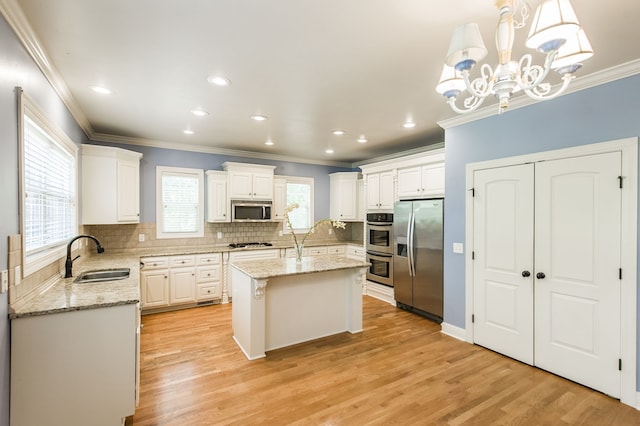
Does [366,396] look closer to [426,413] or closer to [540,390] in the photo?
[426,413]

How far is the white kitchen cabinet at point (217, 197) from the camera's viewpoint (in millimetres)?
5234

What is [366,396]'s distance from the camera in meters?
2.51

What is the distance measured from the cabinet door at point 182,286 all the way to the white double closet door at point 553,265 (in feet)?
13.1

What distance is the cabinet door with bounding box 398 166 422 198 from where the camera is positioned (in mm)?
4553

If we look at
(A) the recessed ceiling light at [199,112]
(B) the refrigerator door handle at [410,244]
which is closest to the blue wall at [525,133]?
(B) the refrigerator door handle at [410,244]

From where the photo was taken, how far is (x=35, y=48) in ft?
6.83

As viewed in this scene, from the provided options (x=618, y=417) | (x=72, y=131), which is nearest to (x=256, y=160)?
(x=72, y=131)

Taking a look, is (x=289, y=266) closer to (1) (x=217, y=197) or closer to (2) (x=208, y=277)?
(2) (x=208, y=277)

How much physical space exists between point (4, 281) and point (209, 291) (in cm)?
338

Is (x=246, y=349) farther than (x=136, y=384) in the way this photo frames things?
Yes

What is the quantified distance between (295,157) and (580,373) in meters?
5.19

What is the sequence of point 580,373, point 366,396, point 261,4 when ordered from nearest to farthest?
point 261,4, point 366,396, point 580,373

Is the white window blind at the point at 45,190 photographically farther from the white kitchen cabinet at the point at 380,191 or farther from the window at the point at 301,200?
the white kitchen cabinet at the point at 380,191

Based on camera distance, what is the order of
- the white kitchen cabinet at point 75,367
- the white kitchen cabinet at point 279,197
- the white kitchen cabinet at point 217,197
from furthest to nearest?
the white kitchen cabinet at point 279,197, the white kitchen cabinet at point 217,197, the white kitchen cabinet at point 75,367
